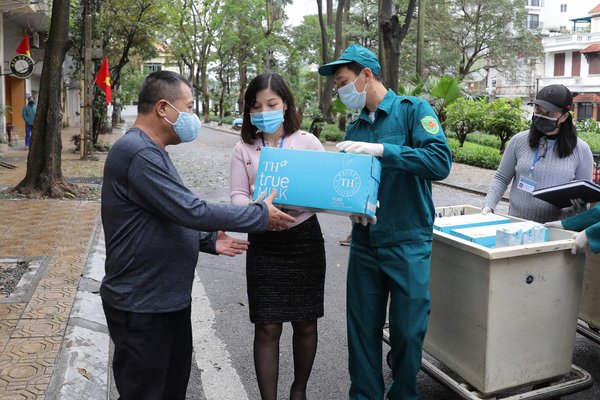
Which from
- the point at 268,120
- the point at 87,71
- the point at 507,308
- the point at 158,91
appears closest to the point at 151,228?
the point at 158,91

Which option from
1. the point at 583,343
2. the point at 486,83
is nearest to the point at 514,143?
the point at 583,343

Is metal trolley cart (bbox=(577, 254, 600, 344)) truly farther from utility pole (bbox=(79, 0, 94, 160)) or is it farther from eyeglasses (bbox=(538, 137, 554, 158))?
utility pole (bbox=(79, 0, 94, 160))

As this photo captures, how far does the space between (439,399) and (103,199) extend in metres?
2.24

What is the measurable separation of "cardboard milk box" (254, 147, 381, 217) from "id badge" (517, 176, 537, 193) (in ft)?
5.12

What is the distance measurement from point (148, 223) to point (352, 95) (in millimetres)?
1199

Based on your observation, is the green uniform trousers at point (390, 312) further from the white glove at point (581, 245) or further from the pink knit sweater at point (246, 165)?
the white glove at point (581, 245)

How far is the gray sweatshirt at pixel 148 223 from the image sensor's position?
2391 mm

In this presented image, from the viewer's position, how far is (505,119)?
1658cm

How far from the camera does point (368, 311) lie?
3.18 metres

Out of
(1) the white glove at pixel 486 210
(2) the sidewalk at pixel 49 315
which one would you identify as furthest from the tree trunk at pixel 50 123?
(1) the white glove at pixel 486 210

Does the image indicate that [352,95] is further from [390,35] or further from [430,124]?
[390,35]

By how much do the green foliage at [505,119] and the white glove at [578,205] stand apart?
43.2ft

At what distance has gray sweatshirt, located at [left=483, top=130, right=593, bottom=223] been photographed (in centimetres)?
383

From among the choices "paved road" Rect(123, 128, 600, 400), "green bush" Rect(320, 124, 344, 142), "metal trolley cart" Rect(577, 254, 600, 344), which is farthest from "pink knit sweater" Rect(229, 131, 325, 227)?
"green bush" Rect(320, 124, 344, 142)
